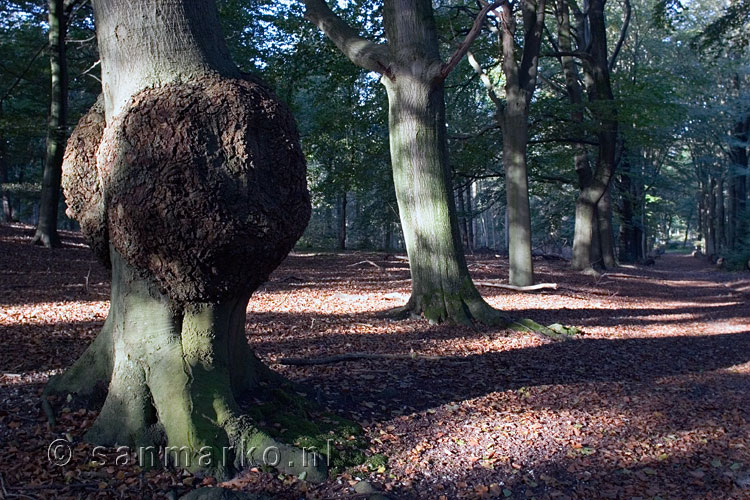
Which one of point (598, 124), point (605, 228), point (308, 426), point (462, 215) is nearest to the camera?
point (308, 426)

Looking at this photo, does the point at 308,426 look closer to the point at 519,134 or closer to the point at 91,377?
the point at 91,377

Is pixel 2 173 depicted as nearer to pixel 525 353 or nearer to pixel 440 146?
pixel 440 146

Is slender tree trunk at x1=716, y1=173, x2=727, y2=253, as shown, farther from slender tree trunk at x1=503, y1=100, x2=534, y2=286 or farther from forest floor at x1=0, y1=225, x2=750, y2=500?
forest floor at x1=0, y1=225, x2=750, y2=500

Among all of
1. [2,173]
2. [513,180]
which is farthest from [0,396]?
[2,173]

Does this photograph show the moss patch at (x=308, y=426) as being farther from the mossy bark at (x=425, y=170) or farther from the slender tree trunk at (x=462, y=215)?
the slender tree trunk at (x=462, y=215)

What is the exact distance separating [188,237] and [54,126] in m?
12.7

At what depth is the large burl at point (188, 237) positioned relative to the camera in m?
3.70

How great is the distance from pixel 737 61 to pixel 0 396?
1279 inches

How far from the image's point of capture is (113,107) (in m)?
4.14

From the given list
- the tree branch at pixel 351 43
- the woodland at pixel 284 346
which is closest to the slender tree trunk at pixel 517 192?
the woodland at pixel 284 346

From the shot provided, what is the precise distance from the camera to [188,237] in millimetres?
3719

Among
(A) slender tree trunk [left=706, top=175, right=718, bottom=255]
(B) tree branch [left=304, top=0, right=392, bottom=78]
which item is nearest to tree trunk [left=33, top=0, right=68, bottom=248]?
(B) tree branch [left=304, top=0, right=392, bottom=78]

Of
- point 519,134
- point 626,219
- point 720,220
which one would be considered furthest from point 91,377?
point 720,220

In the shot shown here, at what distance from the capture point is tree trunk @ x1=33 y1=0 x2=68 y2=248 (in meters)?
14.6
